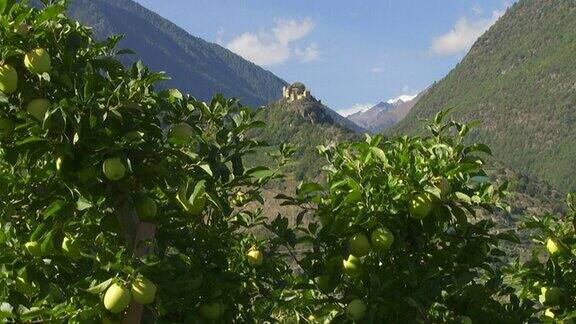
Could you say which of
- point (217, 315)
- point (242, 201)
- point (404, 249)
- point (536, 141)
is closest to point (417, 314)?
point (404, 249)

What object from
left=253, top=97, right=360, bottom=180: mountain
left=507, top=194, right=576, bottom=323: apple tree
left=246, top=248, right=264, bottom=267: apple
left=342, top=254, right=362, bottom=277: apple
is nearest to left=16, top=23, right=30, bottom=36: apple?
left=342, top=254, right=362, bottom=277: apple

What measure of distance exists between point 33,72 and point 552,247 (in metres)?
3.39

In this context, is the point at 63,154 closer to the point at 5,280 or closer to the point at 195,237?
the point at 5,280

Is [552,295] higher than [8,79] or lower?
lower

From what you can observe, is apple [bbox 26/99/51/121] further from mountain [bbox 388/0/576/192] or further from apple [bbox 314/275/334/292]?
mountain [bbox 388/0/576/192]

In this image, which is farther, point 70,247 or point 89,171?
point 70,247

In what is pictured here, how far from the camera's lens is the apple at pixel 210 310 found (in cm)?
425

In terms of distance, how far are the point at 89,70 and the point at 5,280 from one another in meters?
1.10

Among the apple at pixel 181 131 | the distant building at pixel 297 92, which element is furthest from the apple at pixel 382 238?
the distant building at pixel 297 92

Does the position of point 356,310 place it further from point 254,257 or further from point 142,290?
point 254,257

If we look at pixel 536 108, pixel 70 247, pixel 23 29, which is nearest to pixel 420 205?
pixel 70 247

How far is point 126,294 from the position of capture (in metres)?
3.10

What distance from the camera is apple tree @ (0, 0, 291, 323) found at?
322 cm

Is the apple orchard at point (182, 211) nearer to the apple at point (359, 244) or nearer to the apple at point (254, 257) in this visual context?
the apple at point (359, 244)
